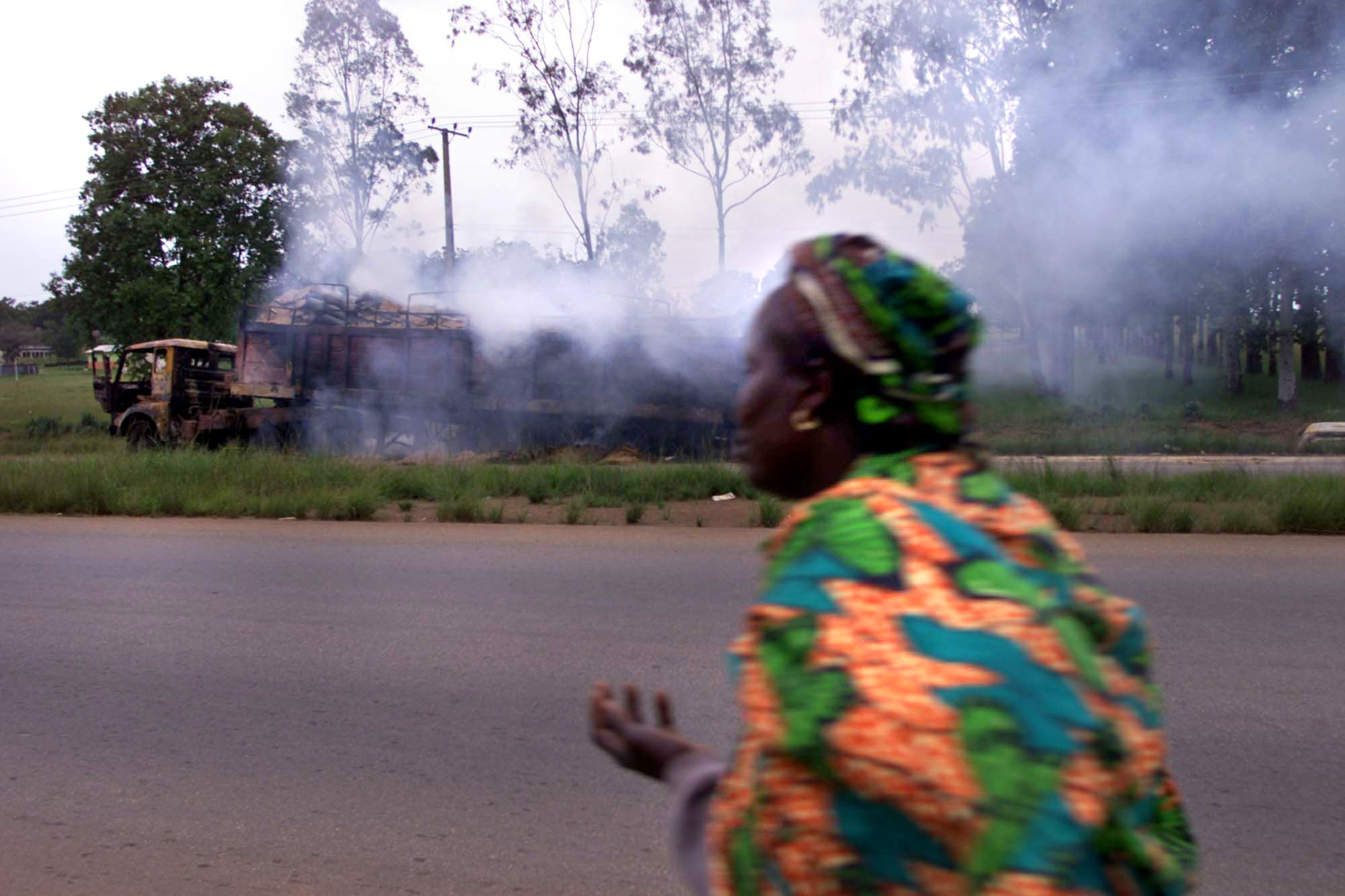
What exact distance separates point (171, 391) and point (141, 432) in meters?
1.08

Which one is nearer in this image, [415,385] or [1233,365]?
[415,385]

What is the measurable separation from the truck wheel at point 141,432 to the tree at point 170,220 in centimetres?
718

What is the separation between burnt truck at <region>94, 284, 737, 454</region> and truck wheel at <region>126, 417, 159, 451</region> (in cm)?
2

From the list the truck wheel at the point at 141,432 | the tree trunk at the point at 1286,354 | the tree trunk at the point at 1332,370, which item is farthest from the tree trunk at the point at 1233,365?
the truck wheel at the point at 141,432

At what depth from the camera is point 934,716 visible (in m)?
1.00

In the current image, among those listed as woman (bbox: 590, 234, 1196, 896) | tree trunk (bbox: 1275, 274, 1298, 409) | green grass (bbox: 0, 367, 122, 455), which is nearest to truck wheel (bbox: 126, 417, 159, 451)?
green grass (bbox: 0, 367, 122, 455)

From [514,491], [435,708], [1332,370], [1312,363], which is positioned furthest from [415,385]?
[1312,363]

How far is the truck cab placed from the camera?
733 inches

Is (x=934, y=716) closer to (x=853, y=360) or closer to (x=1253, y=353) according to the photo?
(x=853, y=360)

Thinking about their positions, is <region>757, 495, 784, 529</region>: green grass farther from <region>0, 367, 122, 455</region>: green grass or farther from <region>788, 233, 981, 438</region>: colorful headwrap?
<region>0, 367, 122, 455</region>: green grass

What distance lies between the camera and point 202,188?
84.9 ft

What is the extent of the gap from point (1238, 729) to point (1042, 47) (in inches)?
678

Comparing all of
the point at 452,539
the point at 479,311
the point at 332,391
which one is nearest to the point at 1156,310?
the point at 479,311

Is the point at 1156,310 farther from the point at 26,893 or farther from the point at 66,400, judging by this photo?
the point at 66,400
